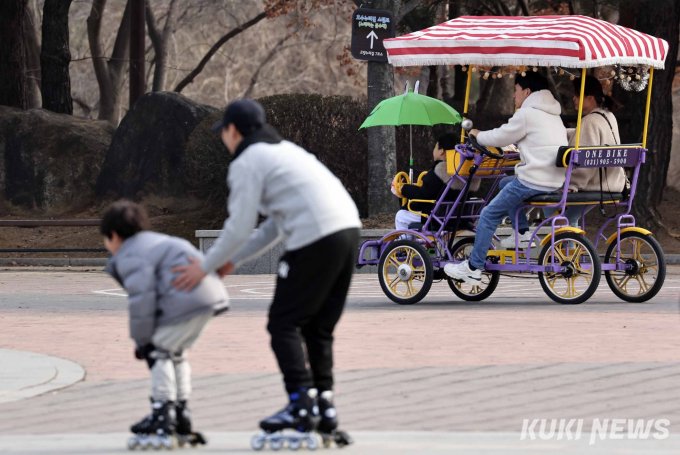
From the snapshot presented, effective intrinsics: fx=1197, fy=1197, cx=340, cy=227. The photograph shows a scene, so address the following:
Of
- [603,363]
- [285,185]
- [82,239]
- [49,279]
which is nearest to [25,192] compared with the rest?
[82,239]

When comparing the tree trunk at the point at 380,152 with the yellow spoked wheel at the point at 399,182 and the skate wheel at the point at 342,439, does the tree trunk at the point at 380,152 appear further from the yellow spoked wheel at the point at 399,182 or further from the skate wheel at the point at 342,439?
the skate wheel at the point at 342,439

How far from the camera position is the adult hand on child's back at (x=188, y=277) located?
16.4 feet

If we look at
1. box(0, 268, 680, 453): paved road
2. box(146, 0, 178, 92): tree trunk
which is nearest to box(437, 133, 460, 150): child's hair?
box(0, 268, 680, 453): paved road

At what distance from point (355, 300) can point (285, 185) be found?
24.7 feet

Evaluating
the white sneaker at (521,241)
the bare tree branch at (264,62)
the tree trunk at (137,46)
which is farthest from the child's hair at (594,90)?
the bare tree branch at (264,62)

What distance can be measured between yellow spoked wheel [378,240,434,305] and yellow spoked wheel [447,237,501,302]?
0.50 metres

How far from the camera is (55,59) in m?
25.2

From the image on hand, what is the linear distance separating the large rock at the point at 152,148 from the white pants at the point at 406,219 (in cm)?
1003

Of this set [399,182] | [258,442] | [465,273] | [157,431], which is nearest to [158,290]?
[157,431]

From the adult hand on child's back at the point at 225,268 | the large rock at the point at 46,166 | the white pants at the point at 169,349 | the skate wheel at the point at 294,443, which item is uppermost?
the adult hand on child's back at the point at 225,268

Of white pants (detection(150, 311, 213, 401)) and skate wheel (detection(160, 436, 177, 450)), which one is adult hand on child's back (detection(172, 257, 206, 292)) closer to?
white pants (detection(150, 311, 213, 401))

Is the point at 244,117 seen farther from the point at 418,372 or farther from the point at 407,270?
the point at 407,270

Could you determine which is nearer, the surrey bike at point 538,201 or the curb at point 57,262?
the surrey bike at point 538,201

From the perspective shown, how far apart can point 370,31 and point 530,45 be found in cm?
679
